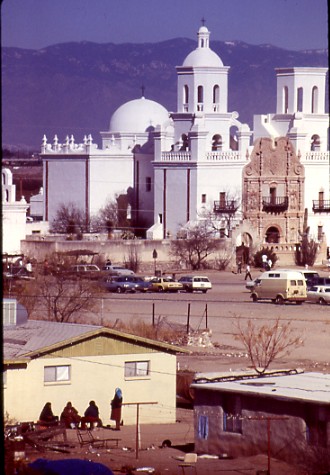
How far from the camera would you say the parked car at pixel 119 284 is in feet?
125

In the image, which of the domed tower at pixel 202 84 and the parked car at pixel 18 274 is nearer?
the parked car at pixel 18 274

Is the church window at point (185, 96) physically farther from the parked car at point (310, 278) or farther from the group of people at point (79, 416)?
the group of people at point (79, 416)

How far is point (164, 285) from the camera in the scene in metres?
39.0

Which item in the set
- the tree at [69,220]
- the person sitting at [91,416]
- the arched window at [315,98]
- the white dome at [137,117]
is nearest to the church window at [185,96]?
the white dome at [137,117]

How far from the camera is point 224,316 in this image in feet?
108

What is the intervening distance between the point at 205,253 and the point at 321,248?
5.68 m

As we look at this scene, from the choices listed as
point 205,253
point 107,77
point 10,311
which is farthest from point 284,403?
point 107,77

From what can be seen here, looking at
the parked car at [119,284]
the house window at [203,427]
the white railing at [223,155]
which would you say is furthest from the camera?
the white railing at [223,155]

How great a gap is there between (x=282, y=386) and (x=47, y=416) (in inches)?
131

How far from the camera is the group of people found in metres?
18.2

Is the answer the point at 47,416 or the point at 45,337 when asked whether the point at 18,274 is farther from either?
the point at 47,416

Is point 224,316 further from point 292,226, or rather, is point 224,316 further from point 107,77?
point 107,77

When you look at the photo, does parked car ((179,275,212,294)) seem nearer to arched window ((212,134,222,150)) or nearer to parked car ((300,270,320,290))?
parked car ((300,270,320,290))

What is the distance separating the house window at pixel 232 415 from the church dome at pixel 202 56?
40259 mm
